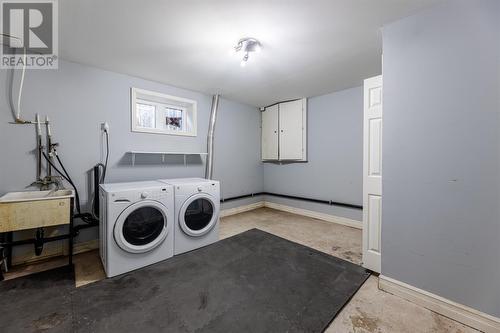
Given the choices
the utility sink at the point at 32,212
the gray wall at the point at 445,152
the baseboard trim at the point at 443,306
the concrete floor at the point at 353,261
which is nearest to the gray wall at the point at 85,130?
the utility sink at the point at 32,212

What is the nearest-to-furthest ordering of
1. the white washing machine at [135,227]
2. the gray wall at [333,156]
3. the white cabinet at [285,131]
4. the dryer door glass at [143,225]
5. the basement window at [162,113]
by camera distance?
the white washing machine at [135,227] < the dryer door glass at [143,225] < the basement window at [162,113] < the gray wall at [333,156] < the white cabinet at [285,131]

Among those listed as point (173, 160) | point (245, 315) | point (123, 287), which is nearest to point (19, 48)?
point (173, 160)

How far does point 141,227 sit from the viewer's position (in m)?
2.11

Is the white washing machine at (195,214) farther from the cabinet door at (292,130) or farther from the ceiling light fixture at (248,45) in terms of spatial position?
the cabinet door at (292,130)

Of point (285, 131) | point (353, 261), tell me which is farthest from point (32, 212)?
point (285, 131)

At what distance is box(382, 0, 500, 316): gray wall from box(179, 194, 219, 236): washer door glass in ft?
6.17

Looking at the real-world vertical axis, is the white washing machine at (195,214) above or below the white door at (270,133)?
below

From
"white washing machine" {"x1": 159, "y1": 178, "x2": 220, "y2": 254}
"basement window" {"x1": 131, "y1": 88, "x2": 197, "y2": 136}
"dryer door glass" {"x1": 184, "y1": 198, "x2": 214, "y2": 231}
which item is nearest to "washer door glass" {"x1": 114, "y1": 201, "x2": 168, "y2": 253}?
"white washing machine" {"x1": 159, "y1": 178, "x2": 220, "y2": 254}

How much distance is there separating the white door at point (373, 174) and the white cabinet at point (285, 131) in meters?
1.89

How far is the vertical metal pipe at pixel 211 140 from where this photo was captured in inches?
138

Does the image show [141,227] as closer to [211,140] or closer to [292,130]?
[211,140]

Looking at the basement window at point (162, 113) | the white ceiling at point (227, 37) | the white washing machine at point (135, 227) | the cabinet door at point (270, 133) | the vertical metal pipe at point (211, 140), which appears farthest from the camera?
the cabinet door at point (270, 133)

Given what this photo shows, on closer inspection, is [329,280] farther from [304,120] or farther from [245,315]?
[304,120]

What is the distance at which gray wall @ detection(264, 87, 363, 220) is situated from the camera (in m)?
3.28
